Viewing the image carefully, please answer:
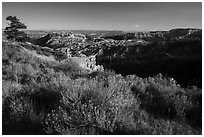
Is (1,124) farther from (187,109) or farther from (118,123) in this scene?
(187,109)

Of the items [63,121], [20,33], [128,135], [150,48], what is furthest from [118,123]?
[150,48]

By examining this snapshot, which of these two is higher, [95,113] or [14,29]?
[14,29]

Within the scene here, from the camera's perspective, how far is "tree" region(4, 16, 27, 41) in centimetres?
2862

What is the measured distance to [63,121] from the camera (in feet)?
11.1

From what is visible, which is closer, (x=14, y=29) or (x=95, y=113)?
(x=95, y=113)

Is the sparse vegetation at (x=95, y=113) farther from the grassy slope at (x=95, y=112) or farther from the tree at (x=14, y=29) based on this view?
→ the tree at (x=14, y=29)

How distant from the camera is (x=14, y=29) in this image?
2897 centimetres

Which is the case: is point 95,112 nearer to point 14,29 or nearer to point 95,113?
point 95,113

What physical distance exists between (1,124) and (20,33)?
2825 centimetres

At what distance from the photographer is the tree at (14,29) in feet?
93.9

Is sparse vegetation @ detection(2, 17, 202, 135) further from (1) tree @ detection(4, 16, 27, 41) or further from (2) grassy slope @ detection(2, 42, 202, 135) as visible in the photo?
(1) tree @ detection(4, 16, 27, 41)

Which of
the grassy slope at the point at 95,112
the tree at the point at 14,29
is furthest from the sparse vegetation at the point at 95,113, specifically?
the tree at the point at 14,29

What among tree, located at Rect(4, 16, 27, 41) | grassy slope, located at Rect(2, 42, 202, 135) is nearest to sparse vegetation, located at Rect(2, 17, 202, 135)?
grassy slope, located at Rect(2, 42, 202, 135)

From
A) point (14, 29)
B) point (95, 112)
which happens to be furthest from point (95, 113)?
point (14, 29)
